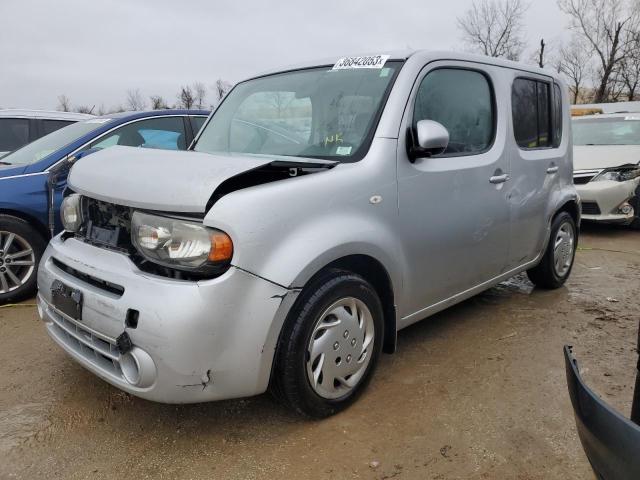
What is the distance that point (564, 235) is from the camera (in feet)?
14.2

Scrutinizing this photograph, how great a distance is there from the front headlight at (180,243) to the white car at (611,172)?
645 cm

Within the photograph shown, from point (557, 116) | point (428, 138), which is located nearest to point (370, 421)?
point (428, 138)

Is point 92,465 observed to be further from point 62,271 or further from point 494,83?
point 494,83

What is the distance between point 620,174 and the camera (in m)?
7.03

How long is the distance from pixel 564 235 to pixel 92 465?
395 cm

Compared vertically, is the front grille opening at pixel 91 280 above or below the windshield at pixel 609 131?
below

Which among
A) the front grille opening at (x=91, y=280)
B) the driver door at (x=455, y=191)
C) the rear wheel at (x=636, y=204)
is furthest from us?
the rear wheel at (x=636, y=204)

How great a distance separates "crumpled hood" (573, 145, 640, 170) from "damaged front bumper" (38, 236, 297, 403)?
22.7 feet

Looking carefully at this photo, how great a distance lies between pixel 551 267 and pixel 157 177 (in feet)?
11.5

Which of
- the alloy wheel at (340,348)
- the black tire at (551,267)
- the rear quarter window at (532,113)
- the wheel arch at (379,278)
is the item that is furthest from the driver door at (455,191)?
the black tire at (551,267)

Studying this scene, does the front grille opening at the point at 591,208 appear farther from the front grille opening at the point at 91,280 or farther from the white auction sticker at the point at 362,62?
the front grille opening at the point at 91,280

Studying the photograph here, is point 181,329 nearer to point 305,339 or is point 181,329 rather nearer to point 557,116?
point 305,339

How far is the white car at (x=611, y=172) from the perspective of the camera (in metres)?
6.85

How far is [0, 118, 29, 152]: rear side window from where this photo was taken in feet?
20.3
